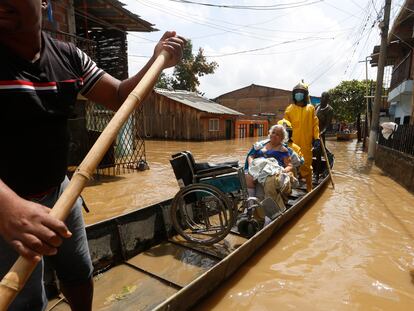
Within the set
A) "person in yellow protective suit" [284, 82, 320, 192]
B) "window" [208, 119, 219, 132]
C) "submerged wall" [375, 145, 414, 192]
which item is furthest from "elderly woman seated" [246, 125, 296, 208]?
"window" [208, 119, 219, 132]

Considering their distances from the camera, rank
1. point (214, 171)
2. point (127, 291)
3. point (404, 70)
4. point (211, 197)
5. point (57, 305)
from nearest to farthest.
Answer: point (57, 305), point (127, 291), point (211, 197), point (214, 171), point (404, 70)

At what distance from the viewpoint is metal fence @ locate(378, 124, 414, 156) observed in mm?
8363

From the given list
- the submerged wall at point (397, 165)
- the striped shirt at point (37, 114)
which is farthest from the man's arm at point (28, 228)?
the submerged wall at point (397, 165)

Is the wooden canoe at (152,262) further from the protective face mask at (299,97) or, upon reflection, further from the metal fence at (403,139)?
the metal fence at (403,139)

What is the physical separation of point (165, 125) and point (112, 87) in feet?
72.7

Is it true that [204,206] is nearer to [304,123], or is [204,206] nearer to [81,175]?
[81,175]

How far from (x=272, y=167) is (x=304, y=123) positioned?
218 centimetres

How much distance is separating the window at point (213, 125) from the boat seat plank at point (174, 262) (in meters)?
19.8

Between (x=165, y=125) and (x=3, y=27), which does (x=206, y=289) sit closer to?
(x=3, y=27)

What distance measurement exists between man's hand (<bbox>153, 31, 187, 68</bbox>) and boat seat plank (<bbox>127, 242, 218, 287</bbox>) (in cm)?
237

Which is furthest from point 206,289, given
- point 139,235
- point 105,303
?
point 139,235

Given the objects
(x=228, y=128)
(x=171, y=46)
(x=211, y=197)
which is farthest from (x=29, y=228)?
(x=228, y=128)

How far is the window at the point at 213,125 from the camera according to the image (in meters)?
23.5

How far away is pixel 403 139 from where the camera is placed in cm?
901
